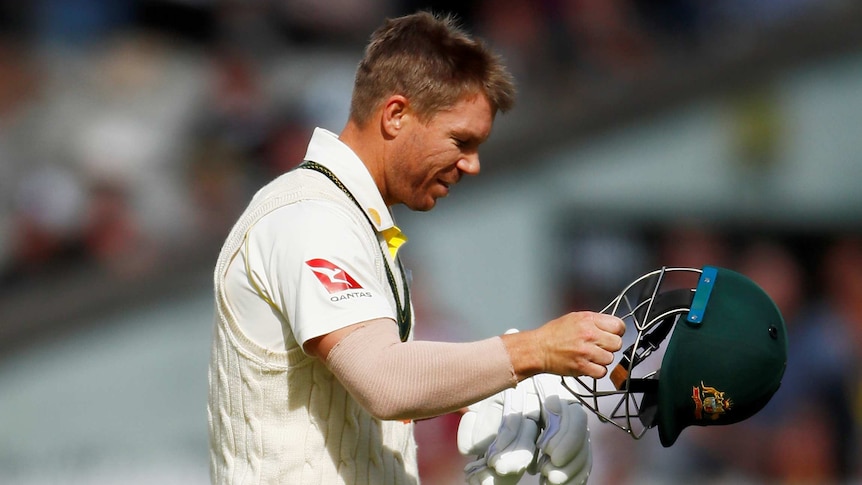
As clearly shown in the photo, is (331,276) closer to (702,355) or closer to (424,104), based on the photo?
(424,104)

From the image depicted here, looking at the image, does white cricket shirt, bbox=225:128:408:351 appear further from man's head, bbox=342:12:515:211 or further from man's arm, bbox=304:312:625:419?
man's head, bbox=342:12:515:211

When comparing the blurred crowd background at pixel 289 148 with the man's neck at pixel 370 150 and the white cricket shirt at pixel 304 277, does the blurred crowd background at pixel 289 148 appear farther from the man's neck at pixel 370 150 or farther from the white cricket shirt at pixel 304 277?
the white cricket shirt at pixel 304 277

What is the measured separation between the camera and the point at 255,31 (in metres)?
8.95

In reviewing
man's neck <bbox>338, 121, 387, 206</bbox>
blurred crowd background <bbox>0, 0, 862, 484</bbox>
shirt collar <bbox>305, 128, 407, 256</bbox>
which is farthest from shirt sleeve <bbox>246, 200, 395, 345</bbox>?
blurred crowd background <bbox>0, 0, 862, 484</bbox>

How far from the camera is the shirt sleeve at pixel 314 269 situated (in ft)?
8.67

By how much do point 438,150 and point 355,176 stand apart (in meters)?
0.22

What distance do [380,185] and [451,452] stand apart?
3762 millimetres

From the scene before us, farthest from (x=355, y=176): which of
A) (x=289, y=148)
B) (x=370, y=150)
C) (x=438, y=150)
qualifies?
(x=289, y=148)

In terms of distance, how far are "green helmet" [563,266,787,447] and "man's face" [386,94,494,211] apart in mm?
536

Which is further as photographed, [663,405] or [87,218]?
[87,218]

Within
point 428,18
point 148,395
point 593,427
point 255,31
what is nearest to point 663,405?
point 428,18

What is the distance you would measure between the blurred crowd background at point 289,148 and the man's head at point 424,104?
3635 mm

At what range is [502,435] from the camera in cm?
308

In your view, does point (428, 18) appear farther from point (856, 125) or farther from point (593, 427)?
point (856, 125)
